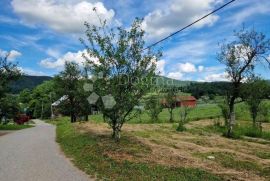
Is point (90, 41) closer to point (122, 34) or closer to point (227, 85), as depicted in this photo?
point (122, 34)

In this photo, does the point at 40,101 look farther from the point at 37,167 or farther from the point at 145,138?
the point at 37,167

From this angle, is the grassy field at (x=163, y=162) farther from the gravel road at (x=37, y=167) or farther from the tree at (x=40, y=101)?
the tree at (x=40, y=101)

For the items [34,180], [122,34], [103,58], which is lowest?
[34,180]

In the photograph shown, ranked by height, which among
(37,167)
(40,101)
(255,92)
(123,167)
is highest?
(40,101)

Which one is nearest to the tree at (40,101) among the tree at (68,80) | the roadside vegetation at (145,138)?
the tree at (68,80)

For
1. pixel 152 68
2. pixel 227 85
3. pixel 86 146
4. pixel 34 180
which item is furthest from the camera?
pixel 227 85

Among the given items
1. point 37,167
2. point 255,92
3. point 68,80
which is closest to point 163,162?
point 37,167

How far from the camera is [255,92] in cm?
3067

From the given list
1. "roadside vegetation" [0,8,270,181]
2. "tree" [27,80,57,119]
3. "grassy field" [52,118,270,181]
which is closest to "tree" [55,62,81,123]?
"roadside vegetation" [0,8,270,181]

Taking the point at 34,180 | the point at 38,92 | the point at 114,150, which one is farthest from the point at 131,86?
the point at 38,92

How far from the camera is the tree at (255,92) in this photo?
92.9 feet

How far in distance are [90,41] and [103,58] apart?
4.79 ft

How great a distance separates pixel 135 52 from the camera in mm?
20172

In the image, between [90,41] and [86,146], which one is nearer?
[86,146]
